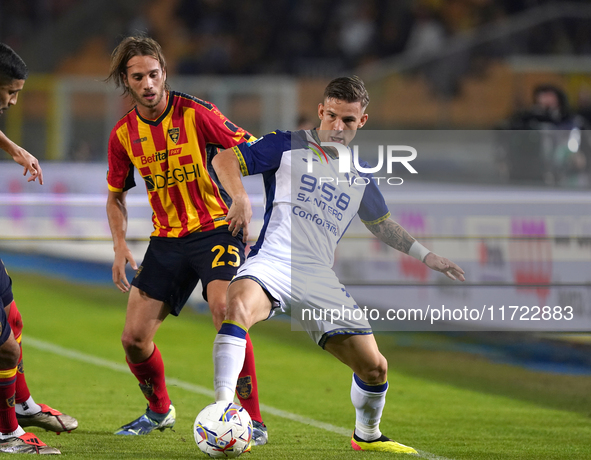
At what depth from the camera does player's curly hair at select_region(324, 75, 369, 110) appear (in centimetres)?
417

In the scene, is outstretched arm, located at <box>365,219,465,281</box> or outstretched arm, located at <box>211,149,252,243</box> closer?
outstretched arm, located at <box>211,149,252,243</box>

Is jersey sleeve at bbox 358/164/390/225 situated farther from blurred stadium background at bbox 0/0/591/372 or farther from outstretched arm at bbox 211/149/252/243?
blurred stadium background at bbox 0/0/591/372

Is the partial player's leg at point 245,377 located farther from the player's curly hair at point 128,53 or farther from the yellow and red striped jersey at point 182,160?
the player's curly hair at point 128,53

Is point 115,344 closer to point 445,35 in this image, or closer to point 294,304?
point 294,304

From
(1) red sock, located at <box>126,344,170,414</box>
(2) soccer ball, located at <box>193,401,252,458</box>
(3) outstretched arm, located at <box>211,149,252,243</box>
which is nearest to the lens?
(2) soccer ball, located at <box>193,401,252,458</box>

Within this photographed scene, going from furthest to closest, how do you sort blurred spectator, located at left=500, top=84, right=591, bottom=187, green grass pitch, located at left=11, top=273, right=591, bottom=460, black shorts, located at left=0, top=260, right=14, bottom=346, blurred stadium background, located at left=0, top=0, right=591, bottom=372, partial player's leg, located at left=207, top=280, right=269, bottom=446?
blurred spectator, located at left=500, top=84, right=591, bottom=187
blurred stadium background, located at left=0, top=0, right=591, bottom=372
green grass pitch, located at left=11, top=273, right=591, bottom=460
partial player's leg, located at left=207, top=280, right=269, bottom=446
black shorts, located at left=0, top=260, right=14, bottom=346

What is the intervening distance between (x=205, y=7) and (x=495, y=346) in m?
12.3

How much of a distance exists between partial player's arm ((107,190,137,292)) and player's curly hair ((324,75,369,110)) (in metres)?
1.35

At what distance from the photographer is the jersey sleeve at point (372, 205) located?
14.6 feet

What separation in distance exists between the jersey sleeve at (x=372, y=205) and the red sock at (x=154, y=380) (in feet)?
4.47

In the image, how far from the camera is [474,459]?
4.27 m

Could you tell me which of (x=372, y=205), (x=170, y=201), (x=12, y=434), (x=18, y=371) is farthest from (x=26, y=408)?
(x=372, y=205)

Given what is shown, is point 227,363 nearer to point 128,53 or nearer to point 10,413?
point 10,413

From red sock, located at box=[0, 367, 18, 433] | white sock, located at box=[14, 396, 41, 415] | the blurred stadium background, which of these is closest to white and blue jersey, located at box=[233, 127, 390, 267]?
red sock, located at box=[0, 367, 18, 433]
